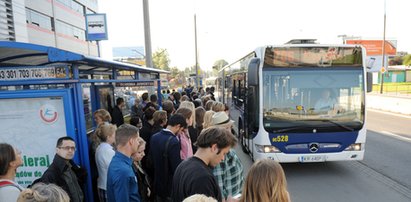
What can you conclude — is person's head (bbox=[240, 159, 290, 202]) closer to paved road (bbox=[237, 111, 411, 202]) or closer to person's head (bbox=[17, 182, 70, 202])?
person's head (bbox=[17, 182, 70, 202])

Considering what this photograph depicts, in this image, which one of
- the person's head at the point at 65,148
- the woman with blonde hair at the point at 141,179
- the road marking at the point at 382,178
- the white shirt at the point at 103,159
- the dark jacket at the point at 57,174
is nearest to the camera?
the dark jacket at the point at 57,174

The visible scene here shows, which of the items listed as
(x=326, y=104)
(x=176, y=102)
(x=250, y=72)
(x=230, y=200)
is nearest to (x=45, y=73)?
(x=230, y=200)

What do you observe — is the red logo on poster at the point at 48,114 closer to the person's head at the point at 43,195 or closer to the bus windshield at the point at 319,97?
the person's head at the point at 43,195

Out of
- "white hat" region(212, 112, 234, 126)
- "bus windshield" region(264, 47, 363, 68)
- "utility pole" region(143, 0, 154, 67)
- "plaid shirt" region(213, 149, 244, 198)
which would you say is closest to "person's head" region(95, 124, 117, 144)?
"white hat" region(212, 112, 234, 126)

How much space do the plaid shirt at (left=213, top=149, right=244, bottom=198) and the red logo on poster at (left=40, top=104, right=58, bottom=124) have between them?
2367 mm

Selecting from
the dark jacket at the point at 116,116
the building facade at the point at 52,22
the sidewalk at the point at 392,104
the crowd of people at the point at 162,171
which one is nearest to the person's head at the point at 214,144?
the crowd of people at the point at 162,171

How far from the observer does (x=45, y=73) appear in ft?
11.8

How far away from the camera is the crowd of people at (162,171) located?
190 centimetres

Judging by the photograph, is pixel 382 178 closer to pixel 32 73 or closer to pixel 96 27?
pixel 32 73

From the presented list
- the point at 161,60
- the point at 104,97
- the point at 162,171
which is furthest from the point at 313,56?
the point at 161,60

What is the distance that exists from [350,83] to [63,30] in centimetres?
3109

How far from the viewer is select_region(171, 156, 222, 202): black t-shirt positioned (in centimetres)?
203

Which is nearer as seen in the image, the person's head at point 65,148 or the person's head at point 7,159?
the person's head at point 7,159

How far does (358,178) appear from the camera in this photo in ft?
20.2
